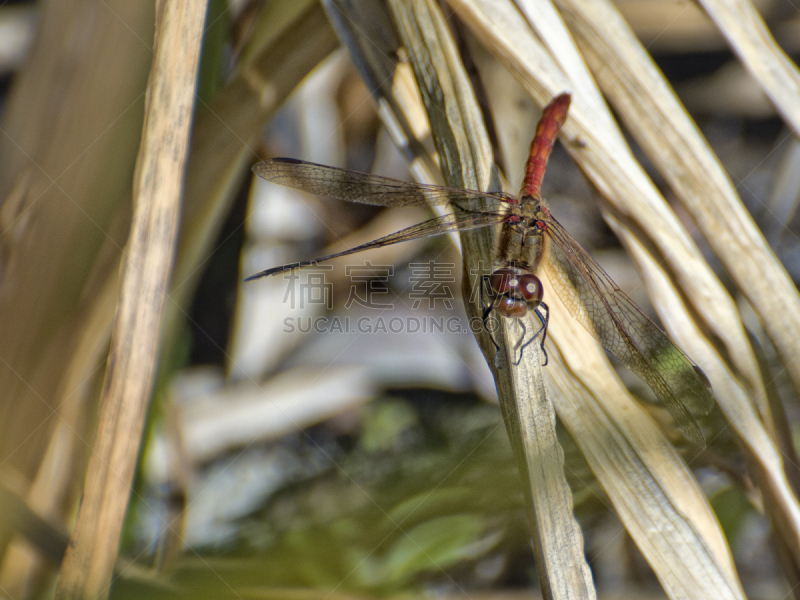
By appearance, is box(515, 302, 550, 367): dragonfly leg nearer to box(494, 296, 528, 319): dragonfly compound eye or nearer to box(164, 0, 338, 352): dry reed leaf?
box(494, 296, 528, 319): dragonfly compound eye

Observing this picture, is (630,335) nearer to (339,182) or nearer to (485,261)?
(485,261)

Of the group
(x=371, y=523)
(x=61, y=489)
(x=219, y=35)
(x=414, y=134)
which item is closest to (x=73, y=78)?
(x=219, y=35)

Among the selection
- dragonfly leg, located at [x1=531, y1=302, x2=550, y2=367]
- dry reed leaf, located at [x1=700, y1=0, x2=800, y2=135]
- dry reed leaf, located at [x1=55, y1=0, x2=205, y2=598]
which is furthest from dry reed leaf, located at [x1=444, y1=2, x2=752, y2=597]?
dry reed leaf, located at [x1=55, y1=0, x2=205, y2=598]

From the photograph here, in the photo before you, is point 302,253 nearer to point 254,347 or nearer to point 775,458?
point 254,347

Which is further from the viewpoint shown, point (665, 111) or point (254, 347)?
point (254, 347)

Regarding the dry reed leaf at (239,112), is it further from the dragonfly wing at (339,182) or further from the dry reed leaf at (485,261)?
the dry reed leaf at (485,261)

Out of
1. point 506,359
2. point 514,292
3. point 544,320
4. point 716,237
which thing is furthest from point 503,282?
point 716,237

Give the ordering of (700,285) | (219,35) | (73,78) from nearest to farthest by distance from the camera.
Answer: (700,285) < (73,78) < (219,35)
